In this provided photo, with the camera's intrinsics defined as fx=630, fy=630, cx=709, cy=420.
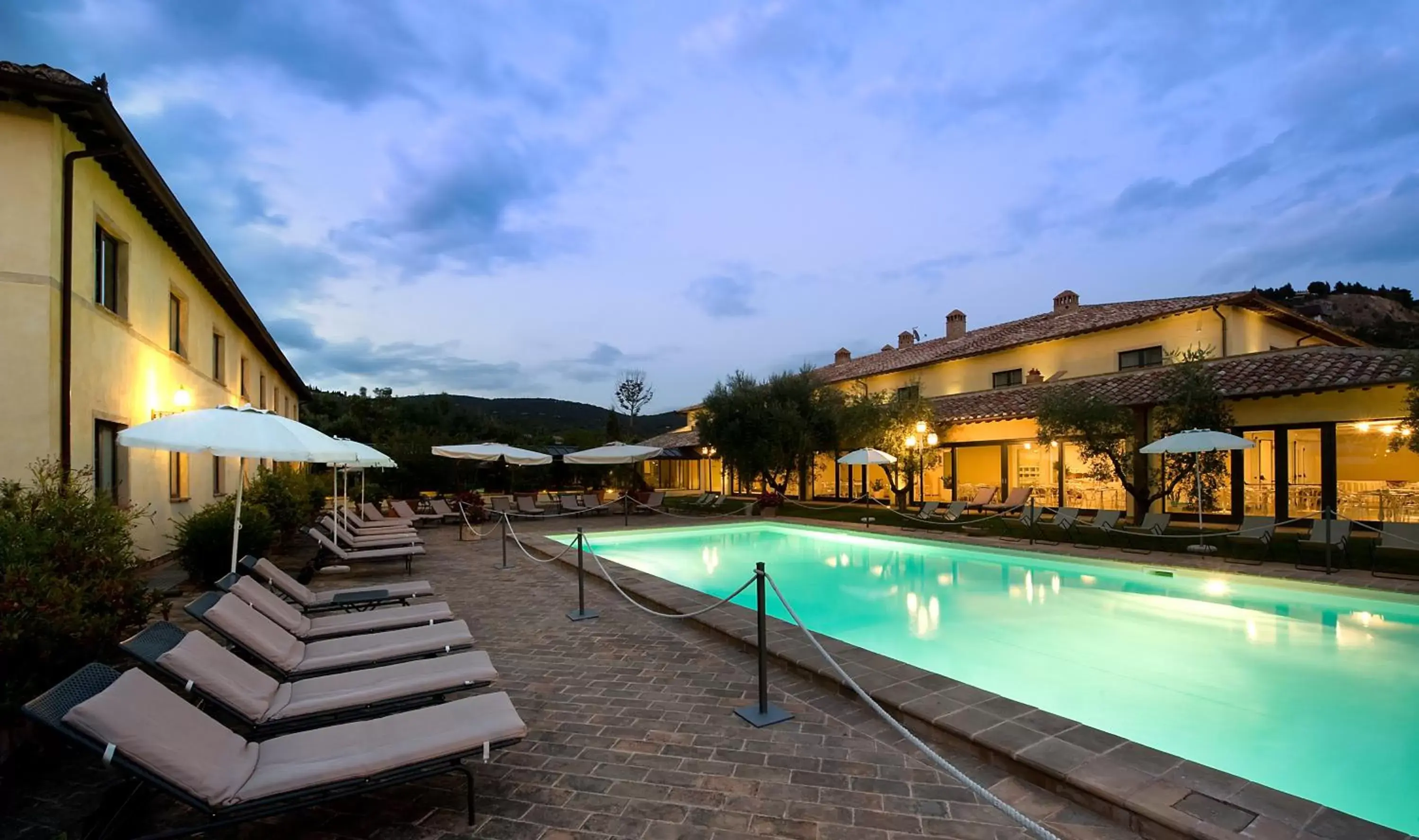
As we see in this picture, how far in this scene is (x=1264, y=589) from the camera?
9531mm

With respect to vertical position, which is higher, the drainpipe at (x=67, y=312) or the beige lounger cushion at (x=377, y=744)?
the drainpipe at (x=67, y=312)

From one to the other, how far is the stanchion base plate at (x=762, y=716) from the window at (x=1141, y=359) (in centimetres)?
1913

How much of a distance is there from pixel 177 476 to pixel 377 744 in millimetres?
12145

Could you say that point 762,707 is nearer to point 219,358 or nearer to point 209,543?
point 209,543

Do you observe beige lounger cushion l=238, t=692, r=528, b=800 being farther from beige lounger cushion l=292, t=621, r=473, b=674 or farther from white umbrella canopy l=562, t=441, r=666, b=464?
white umbrella canopy l=562, t=441, r=666, b=464

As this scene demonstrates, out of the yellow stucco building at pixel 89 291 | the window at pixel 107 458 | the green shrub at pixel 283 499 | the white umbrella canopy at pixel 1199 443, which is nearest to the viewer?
the yellow stucco building at pixel 89 291

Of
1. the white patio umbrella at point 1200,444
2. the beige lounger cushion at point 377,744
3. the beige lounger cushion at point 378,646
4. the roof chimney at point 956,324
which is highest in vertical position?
the roof chimney at point 956,324

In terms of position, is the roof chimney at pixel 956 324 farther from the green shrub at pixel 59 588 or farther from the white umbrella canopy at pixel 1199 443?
the green shrub at pixel 59 588

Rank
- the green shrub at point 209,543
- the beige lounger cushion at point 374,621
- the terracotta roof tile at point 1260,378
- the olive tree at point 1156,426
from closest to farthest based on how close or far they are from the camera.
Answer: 1. the beige lounger cushion at point 374,621
2. the green shrub at point 209,543
3. the terracotta roof tile at point 1260,378
4. the olive tree at point 1156,426

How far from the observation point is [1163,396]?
588 inches

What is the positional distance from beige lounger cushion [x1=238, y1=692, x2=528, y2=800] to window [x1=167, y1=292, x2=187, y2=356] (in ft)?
40.0

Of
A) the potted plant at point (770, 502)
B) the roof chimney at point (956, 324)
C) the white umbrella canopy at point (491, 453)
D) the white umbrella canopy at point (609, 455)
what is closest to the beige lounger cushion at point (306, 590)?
the white umbrella canopy at point (491, 453)

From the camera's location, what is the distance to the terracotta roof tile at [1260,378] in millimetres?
12555

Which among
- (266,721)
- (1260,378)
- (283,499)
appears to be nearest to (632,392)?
(283,499)
